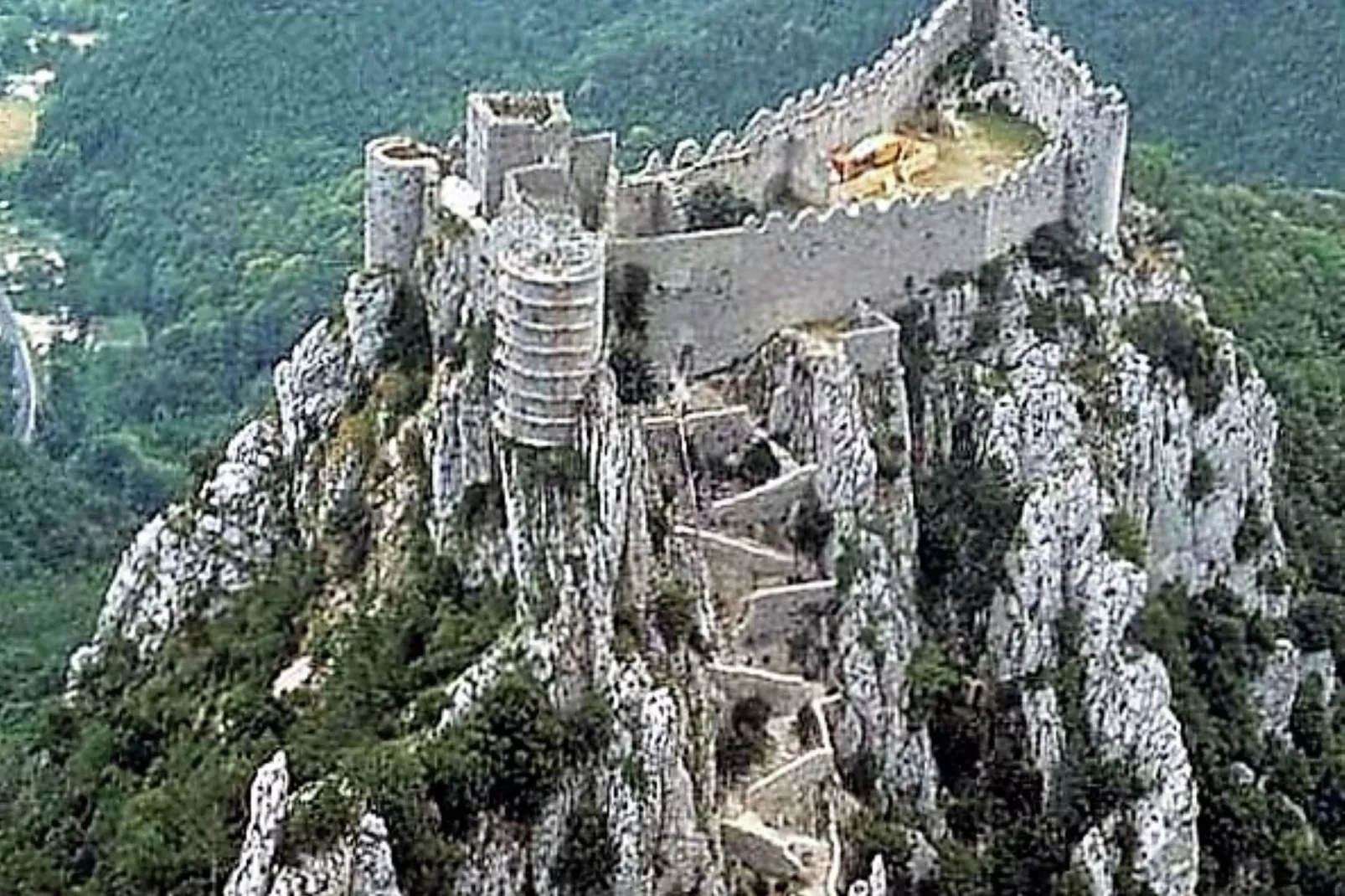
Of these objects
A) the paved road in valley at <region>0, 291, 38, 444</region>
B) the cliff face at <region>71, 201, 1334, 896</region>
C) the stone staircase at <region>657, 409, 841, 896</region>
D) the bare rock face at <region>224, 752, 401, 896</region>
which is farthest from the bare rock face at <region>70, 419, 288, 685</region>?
the paved road in valley at <region>0, 291, 38, 444</region>

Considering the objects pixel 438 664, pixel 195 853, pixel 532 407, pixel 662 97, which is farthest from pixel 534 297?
pixel 662 97

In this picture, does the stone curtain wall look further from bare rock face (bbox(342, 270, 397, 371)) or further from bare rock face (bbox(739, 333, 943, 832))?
bare rock face (bbox(342, 270, 397, 371))

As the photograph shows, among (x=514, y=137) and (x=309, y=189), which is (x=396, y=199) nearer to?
(x=514, y=137)

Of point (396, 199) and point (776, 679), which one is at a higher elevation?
point (396, 199)

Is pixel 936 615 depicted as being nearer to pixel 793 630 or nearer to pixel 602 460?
pixel 793 630

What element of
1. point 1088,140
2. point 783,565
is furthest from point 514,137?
point 1088,140

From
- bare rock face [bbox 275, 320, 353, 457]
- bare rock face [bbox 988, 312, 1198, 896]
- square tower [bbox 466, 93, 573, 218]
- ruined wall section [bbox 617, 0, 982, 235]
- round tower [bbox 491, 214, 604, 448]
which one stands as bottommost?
bare rock face [bbox 988, 312, 1198, 896]
